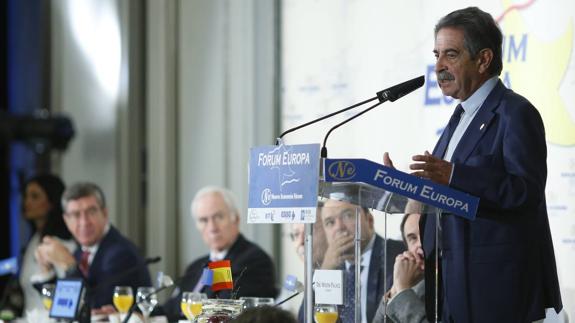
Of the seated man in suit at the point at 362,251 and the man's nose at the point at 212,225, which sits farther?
the man's nose at the point at 212,225

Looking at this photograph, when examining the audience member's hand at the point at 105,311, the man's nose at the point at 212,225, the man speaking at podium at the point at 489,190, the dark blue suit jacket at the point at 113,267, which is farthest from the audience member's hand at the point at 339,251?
the dark blue suit jacket at the point at 113,267

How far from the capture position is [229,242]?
16.6 feet

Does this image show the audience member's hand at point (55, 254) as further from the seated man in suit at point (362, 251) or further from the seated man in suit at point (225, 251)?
the seated man in suit at point (362, 251)

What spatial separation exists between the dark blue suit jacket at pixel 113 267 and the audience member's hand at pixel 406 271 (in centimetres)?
224

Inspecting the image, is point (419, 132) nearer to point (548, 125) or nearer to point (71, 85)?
point (548, 125)

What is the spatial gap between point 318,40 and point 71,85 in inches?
102

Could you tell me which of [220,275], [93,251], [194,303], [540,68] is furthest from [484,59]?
[93,251]

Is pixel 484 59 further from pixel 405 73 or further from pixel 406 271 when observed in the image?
pixel 405 73

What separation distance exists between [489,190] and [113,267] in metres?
3.02

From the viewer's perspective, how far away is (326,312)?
2.96 metres

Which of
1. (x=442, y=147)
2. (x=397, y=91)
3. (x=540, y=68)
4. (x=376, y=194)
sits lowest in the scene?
(x=376, y=194)

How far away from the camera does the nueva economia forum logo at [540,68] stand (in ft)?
13.0

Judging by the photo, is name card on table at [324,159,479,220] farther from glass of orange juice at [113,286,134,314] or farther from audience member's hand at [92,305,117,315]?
audience member's hand at [92,305,117,315]

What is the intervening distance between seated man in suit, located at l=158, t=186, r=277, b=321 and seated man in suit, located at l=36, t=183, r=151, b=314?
11.4 inches
